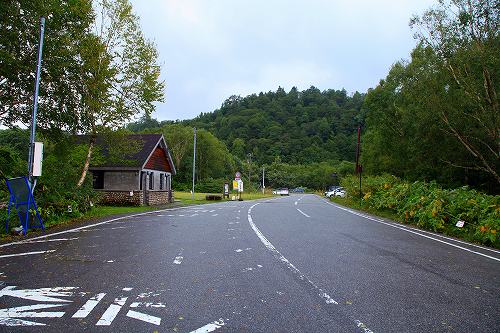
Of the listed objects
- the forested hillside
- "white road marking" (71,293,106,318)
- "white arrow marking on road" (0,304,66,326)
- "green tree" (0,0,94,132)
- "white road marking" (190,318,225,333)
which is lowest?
"white road marking" (190,318,225,333)

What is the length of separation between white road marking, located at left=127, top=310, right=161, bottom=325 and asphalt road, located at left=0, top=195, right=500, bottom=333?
11 millimetres

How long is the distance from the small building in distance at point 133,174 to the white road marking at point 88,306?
2002cm

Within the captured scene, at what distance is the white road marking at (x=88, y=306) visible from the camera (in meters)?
4.55

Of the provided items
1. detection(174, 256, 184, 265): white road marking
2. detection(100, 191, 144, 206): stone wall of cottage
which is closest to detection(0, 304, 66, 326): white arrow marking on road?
detection(174, 256, 184, 265): white road marking

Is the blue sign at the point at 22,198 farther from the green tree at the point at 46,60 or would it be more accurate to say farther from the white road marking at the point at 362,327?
the white road marking at the point at 362,327

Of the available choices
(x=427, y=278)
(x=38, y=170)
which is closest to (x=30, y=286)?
(x=427, y=278)

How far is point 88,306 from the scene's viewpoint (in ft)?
15.9

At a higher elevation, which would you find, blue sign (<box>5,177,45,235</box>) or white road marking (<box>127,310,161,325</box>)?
blue sign (<box>5,177,45,235</box>)

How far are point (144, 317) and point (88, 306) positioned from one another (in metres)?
0.83

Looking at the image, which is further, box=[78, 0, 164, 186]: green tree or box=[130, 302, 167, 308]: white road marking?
box=[78, 0, 164, 186]: green tree

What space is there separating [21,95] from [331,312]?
1648 centimetres

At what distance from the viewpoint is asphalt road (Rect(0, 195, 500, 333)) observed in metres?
4.41

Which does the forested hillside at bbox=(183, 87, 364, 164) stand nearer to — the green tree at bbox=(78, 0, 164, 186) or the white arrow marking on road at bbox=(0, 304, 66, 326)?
the green tree at bbox=(78, 0, 164, 186)

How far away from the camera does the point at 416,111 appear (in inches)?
1061
